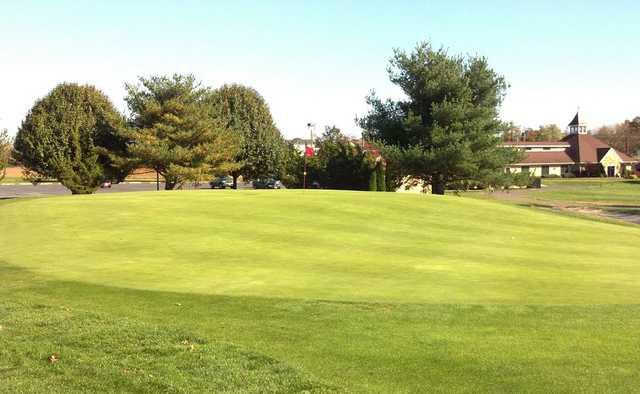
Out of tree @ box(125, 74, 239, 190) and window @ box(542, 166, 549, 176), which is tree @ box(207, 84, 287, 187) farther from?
window @ box(542, 166, 549, 176)

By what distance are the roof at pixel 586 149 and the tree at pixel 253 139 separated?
74.6 meters

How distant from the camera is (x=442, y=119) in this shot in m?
44.6

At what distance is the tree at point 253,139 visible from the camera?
5775cm

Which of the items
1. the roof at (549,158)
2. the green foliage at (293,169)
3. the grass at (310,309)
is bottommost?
the grass at (310,309)

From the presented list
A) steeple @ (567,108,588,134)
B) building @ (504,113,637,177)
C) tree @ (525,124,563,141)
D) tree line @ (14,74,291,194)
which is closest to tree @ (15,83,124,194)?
tree line @ (14,74,291,194)

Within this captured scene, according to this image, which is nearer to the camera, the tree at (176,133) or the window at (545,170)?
the tree at (176,133)

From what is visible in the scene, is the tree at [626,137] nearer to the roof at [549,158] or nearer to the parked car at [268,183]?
the roof at [549,158]

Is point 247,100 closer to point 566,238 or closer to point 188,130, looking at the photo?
point 188,130

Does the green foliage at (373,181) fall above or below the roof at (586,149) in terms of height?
below

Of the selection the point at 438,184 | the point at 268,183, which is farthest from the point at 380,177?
the point at 268,183

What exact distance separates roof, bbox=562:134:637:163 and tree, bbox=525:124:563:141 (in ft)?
148

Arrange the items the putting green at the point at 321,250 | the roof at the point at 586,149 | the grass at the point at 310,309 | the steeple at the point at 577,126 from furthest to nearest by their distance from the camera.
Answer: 1. the steeple at the point at 577,126
2. the roof at the point at 586,149
3. the putting green at the point at 321,250
4. the grass at the point at 310,309

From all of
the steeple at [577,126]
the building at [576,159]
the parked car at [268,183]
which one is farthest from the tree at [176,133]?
the steeple at [577,126]

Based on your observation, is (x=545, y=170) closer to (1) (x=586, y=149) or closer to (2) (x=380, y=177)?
(1) (x=586, y=149)
